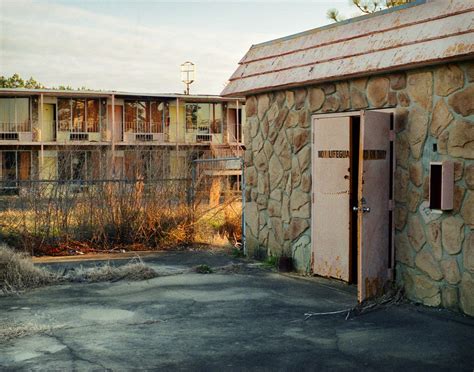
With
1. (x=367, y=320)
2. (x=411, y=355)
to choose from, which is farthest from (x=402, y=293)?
(x=411, y=355)

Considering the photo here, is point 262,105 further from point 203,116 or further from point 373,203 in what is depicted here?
point 203,116

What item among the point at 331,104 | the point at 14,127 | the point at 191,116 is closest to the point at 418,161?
the point at 331,104

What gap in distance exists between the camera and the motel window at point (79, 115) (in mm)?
38562

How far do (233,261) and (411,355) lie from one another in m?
5.97

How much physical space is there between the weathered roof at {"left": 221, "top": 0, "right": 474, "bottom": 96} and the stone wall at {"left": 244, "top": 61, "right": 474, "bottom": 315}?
0.29 meters

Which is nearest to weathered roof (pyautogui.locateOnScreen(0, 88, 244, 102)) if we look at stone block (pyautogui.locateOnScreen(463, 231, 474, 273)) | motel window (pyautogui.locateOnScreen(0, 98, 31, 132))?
motel window (pyautogui.locateOnScreen(0, 98, 31, 132))

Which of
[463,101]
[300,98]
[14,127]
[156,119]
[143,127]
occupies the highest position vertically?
[156,119]

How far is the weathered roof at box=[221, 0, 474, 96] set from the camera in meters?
7.83

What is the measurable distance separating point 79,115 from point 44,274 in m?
29.8

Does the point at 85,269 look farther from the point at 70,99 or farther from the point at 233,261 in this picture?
the point at 70,99

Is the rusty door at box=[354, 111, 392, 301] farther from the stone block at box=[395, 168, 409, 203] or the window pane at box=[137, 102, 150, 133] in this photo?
the window pane at box=[137, 102, 150, 133]

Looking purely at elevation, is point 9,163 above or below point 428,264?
above

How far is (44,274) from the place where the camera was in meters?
10.3

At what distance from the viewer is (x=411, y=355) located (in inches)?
255
